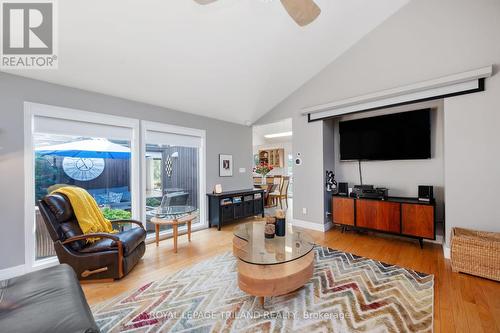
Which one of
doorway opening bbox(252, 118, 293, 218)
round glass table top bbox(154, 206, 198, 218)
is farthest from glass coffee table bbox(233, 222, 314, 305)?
doorway opening bbox(252, 118, 293, 218)

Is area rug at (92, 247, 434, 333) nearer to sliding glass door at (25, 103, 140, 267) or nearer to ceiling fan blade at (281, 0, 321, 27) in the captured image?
sliding glass door at (25, 103, 140, 267)

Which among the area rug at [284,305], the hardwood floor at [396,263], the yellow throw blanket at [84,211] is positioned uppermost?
the yellow throw blanket at [84,211]

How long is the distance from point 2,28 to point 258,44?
2.80 meters

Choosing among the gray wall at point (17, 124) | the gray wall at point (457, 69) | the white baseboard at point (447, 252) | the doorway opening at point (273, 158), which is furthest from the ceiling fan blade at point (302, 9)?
the doorway opening at point (273, 158)

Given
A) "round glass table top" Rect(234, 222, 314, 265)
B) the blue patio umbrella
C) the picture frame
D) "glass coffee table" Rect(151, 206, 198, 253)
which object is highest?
the blue patio umbrella

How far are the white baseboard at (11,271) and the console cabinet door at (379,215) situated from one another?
15.6ft

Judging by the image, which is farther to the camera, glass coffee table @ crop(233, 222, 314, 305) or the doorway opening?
the doorway opening

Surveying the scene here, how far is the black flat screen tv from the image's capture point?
3311 millimetres

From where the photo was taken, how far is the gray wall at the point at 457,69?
2594 millimetres

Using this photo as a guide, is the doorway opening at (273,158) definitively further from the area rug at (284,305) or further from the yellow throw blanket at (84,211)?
the yellow throw blanket at (84,211)

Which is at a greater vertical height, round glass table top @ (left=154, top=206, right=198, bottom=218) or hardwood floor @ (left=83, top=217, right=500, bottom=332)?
round glass table top @ (left=154, top=206, right=198, bottom=218)

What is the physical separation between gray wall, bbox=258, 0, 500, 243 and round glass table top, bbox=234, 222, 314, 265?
7.15ft

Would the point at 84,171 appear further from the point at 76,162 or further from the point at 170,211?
the point at 170,211

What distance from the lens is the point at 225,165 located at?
15.7 ft
